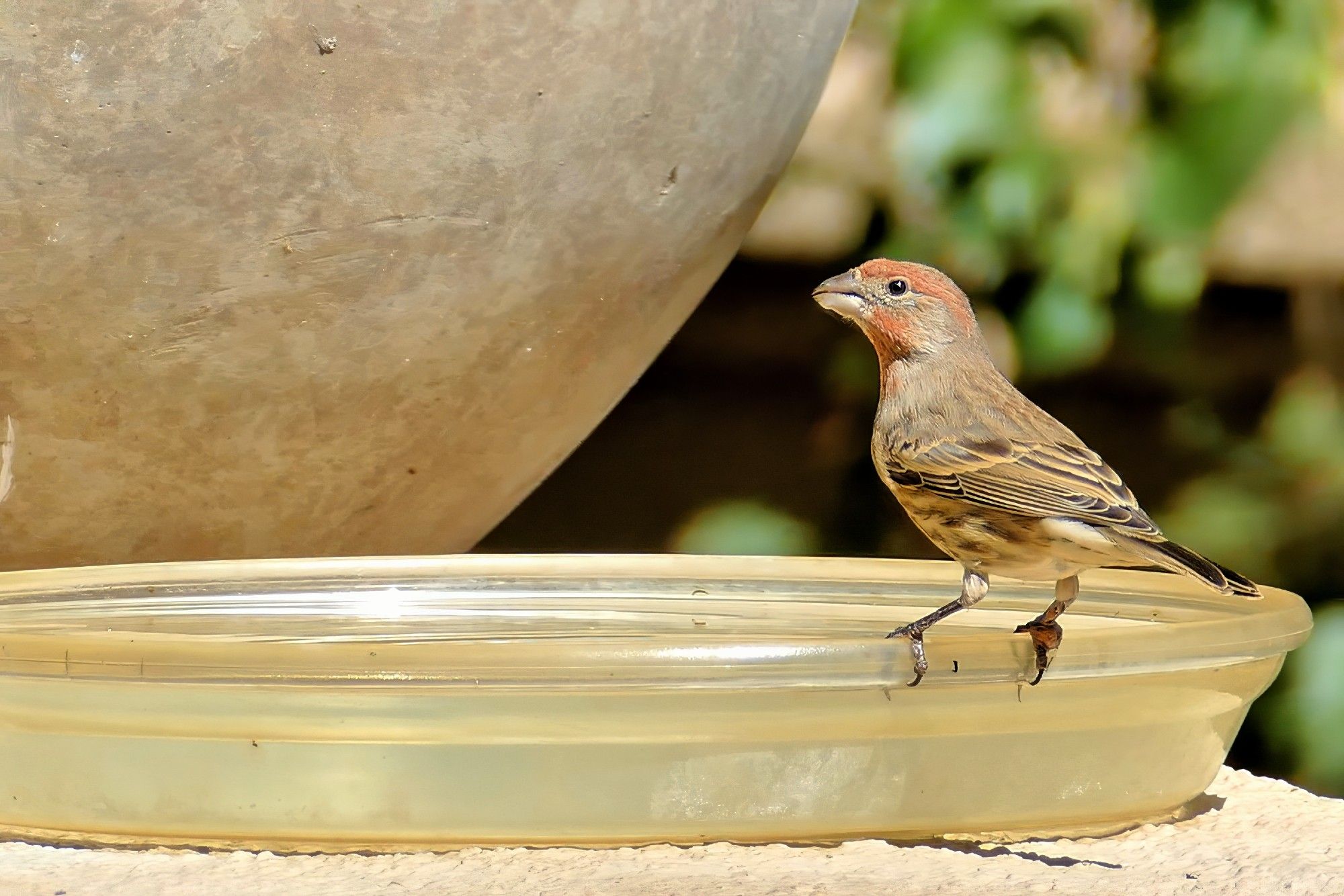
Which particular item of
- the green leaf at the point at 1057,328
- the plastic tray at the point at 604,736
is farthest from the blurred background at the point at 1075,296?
the plastic tray at the point at 604,736

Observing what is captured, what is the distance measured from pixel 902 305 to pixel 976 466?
0.35 m

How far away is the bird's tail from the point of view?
1.79 metres

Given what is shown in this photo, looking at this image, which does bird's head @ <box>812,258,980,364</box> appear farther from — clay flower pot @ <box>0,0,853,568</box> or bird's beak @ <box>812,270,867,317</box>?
clay flower pot @ <box>0,0,853,568</box>

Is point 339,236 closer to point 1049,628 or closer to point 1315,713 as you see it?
point 1049,628

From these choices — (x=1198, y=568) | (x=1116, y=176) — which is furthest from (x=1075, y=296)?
(x=1198, y=568)

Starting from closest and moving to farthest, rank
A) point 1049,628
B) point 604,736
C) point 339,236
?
point 604,736
point 1049,628
point 339,236

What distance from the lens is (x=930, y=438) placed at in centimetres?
212

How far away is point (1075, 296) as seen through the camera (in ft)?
10.3

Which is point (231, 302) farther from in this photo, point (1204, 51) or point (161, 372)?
point (1204, 51)

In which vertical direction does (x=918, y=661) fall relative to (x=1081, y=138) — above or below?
below

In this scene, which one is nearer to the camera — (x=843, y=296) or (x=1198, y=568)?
(x=1198, y=568)

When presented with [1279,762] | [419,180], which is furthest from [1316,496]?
[419,180]

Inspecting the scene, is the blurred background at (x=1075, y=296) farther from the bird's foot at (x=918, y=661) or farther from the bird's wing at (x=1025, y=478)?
the bird's foot at (x=918, y=661)

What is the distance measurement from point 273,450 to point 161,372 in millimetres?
185
